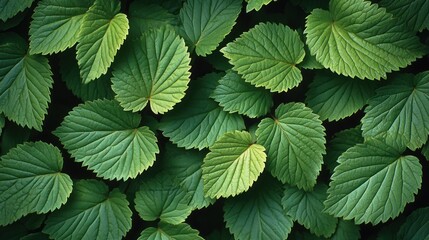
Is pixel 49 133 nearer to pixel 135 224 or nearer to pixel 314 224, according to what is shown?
pixel 135 224

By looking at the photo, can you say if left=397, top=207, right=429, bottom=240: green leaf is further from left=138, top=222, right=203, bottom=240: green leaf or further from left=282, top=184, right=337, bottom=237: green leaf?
left=138, top=222, right=203, bottom=240: green leaf

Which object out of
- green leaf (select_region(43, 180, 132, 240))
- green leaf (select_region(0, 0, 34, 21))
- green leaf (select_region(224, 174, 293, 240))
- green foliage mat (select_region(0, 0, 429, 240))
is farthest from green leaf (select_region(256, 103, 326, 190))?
green leaf (select_region(0, 0, 34, 21))

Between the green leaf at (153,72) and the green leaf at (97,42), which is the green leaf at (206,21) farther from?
the green leaf at (97,42)

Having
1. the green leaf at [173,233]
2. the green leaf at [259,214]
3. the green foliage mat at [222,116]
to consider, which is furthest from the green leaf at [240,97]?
the green leaf at [173,233]

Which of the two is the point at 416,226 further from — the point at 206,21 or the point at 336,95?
the point at 206,21

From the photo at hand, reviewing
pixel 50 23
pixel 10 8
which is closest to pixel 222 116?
pixel 50 23

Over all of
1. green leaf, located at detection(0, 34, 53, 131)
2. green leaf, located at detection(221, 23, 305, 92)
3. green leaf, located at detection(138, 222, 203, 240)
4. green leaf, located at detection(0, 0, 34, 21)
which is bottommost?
green leaf, located at detection(138, 222, 203, 240)
